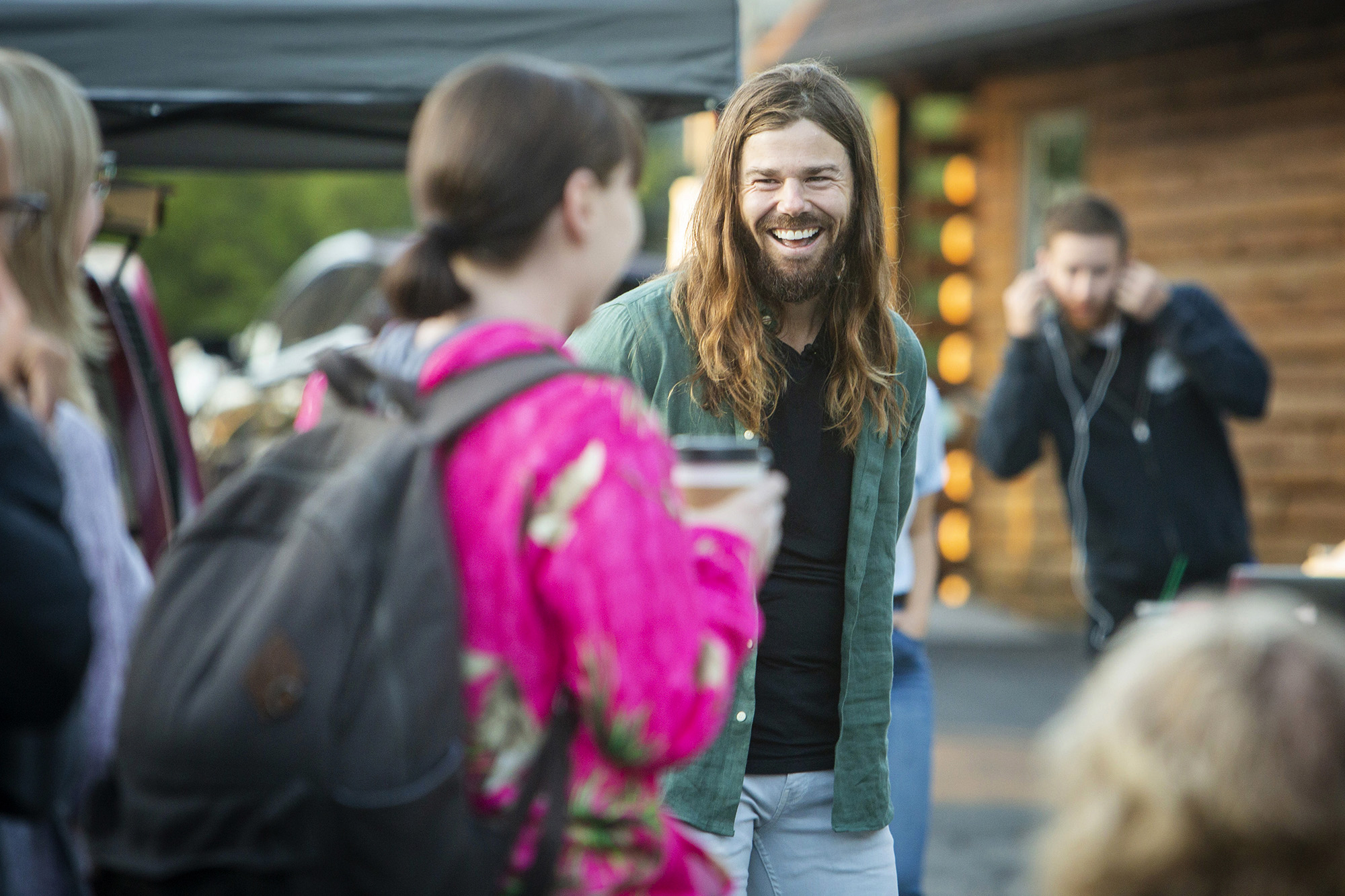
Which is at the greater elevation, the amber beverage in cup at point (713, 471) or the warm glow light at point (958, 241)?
the amber beverage in cup at point (713, 471)

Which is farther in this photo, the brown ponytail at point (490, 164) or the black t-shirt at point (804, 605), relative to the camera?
the black t-shirt at point (804, 605)

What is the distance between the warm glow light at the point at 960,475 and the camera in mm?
10859

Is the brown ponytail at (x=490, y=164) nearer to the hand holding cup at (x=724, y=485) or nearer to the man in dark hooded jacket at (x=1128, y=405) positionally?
the hand holding cup at (x=724, y=485)

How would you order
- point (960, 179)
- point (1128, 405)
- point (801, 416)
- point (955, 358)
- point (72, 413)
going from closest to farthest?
point (72, 413) → point (801, 416) → point (1128, 405) → point (955, 358) → point (960, 179)

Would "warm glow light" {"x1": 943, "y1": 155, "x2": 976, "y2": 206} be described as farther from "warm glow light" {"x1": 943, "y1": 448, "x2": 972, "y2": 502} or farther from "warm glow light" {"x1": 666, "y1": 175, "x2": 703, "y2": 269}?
"warm glow light" {"x1": 666, "y1": 175, "x2": 703, "y2": 269}

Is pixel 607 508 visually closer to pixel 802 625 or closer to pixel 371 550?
pixel 371 550

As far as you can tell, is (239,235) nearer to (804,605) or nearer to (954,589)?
(954,589)

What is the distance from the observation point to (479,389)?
4.87ft

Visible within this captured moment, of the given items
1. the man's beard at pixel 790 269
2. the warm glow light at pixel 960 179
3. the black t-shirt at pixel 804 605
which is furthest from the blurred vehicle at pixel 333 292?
the black t-shirt at pixel 804 605

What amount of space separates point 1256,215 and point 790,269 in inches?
266

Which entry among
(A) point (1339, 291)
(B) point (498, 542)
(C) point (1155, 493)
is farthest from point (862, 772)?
(A) point (1339, 291)

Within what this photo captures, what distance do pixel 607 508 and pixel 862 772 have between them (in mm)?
1427

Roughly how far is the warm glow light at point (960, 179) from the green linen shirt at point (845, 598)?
8.51 m

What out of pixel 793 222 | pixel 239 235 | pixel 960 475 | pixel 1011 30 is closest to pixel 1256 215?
pixel 1011 30
